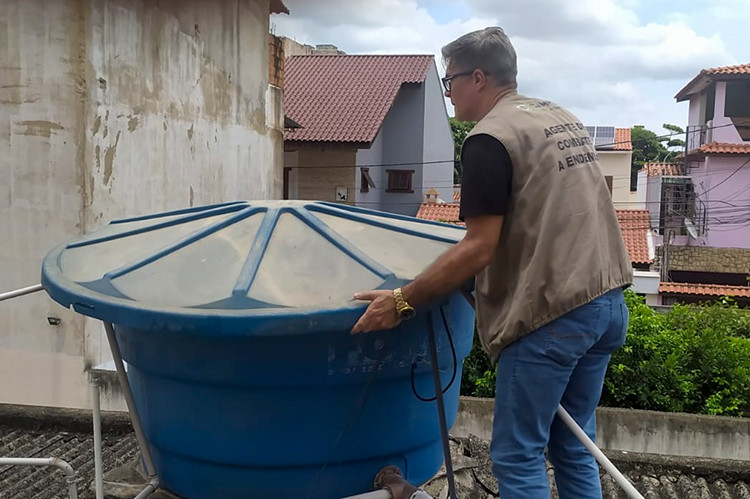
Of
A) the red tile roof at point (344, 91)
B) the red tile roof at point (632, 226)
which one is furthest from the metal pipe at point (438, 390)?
the red tile roof at point (632, 226)

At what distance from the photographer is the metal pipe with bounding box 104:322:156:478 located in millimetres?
2033

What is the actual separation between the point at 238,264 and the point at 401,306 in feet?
1.53

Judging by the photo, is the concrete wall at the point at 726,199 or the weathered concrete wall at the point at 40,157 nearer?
the weathered concrete wall at the point at 40,157

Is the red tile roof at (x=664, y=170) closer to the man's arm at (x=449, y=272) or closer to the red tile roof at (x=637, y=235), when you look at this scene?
the red tile roof at (x=637, y=235)

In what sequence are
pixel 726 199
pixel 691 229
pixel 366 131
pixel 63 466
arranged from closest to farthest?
1. pixel 63 466
2. pixel 366 131
3. pixel 726 199
4. pixel 691 229

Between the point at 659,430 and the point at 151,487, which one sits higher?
the point at 151,487

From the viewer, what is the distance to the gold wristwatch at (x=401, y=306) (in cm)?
180

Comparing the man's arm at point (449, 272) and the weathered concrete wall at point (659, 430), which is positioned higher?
the man's arm at point (449, 272)

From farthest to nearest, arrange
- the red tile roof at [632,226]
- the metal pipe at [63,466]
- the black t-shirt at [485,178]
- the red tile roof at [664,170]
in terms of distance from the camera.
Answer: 1. the red tile roof at [664,170]
2. the red tile roof at [632,226]
3. the metal pipe at [63,466]
4. the black t-shirt at [485,178]

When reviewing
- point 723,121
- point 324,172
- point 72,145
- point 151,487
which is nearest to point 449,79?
point 151,487

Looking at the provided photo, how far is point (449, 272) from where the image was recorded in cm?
185

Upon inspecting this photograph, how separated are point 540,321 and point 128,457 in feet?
9.24

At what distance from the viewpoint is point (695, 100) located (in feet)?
79.0

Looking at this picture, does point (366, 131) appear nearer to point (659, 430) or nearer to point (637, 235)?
point (637, 235)
